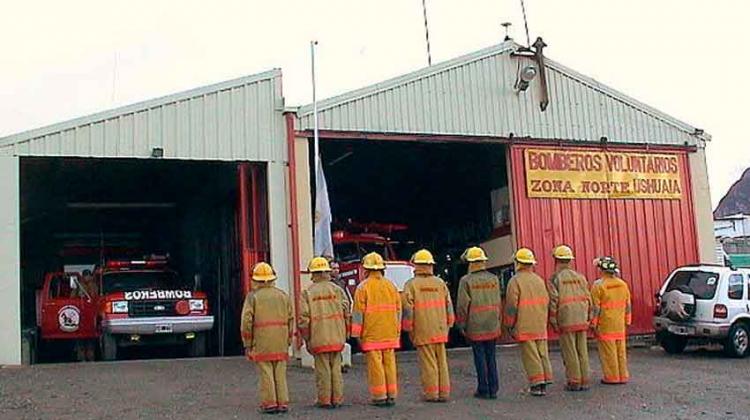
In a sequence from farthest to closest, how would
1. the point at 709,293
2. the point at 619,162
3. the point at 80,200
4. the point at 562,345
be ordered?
the point at 80,200 → the point at 619,162 → the point at 709,293 → the point at 562,345

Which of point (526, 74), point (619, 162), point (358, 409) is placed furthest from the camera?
point (619, 162)

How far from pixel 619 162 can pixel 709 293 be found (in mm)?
4254

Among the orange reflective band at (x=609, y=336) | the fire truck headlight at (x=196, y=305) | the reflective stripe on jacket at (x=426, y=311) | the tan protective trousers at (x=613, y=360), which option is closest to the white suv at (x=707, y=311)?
the tan protective trousers at (x=613, y=360)

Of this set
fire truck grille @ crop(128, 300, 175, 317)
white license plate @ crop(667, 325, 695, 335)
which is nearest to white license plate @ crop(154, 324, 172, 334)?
fire truck grille @ crop(128, 300, 175, 317)

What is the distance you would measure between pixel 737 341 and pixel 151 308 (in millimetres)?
11388

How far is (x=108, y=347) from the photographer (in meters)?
18.0

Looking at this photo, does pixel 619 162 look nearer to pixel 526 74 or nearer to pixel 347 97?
A: pixel 526 74

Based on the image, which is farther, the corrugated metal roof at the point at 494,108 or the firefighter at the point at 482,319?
the corrugated metal roof at the point at 494,108

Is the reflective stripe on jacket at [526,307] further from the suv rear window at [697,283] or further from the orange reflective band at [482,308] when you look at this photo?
the suv rear window at [697,283]

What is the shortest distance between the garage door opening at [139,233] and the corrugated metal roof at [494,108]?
2488 mm

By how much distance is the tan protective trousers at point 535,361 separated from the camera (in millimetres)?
12047

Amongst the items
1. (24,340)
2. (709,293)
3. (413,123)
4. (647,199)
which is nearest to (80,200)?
(24,340)

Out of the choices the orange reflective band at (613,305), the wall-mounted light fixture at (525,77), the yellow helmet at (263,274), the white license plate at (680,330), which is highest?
the wall-mounted light fixture at (525,77)

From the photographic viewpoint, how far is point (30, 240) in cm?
2911
